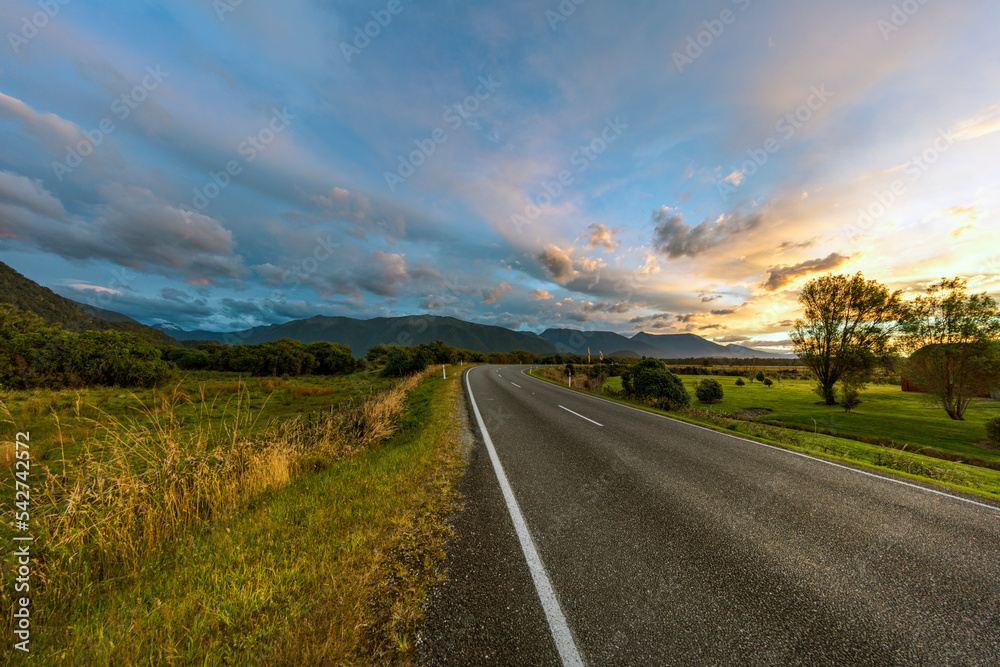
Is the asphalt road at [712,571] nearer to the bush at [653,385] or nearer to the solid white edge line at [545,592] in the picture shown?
the solid white edge line at [545,592]

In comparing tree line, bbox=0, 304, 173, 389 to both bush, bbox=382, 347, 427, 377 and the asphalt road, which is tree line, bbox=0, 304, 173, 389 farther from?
the asphalt road

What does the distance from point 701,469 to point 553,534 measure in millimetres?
4021

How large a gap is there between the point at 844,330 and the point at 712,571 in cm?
3087

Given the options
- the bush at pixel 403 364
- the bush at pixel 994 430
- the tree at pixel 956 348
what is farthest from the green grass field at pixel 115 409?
the tree at pixel 956 348

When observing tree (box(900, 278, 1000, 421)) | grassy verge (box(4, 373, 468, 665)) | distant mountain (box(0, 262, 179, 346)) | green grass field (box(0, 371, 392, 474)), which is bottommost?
green grass field (box(0, 371, 392, 474))

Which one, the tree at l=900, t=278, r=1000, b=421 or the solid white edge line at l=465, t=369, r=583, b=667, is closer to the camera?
the solid white edge line at l=465, t=369, r=583, b=667

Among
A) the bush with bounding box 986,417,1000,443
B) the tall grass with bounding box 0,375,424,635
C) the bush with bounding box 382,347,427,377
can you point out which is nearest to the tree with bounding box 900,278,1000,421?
the bush with bounding box 986,417,1000,443

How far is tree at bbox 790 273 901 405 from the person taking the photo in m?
21.6

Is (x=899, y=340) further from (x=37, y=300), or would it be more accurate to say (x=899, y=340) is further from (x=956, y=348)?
(x=37, y=300)

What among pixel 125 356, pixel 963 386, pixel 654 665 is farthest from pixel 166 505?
pixel 963 386

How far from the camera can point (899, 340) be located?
68.2 ft

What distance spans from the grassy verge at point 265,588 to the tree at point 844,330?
104 feet

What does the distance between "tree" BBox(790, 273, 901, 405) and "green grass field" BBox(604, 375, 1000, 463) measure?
2690 mm

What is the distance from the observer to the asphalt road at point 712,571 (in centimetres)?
222
